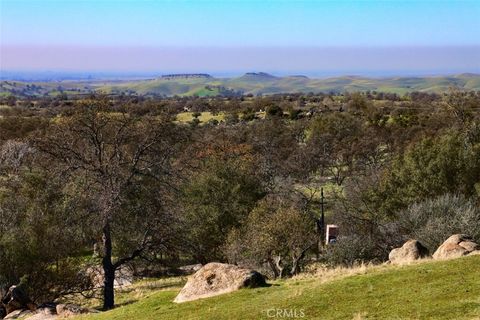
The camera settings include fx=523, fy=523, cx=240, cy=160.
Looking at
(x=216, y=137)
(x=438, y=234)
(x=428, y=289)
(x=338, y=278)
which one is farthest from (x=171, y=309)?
(x=216, y=137)

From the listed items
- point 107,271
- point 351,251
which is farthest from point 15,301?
point 351,251

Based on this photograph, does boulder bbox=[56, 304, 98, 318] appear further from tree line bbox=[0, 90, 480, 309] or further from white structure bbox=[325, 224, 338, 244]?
white structure bbox=[325, 224, 338, 244]

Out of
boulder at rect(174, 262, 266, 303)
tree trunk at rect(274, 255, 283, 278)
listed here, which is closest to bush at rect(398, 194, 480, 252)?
tree trunk at rect(274, 255, 283, 278)

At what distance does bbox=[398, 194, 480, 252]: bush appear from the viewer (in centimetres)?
2936

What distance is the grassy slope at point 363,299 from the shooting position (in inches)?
607

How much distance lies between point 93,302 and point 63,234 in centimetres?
550

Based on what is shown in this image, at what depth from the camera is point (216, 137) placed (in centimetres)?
7950

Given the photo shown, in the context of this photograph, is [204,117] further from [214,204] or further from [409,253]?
[409,253]

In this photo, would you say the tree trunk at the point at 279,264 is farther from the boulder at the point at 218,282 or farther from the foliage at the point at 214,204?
the boulder at the point at 218,282

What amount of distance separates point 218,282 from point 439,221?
1568 cm

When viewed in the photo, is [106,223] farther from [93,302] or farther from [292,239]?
[292,239]

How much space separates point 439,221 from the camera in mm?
30328

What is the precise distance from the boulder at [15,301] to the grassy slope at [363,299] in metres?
7.61

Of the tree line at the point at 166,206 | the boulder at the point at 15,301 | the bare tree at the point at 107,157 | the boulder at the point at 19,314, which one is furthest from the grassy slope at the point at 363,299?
the tree line at the point at 166,206
